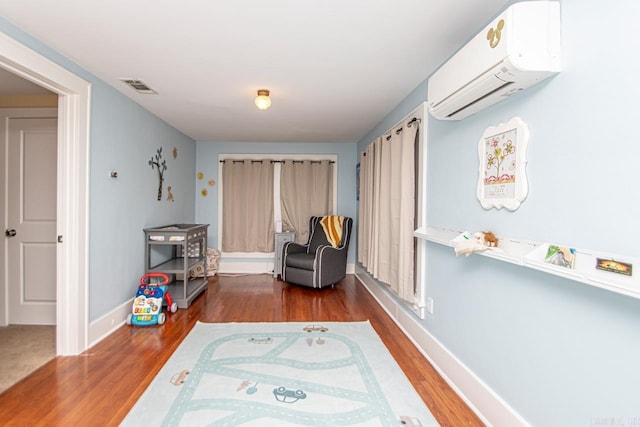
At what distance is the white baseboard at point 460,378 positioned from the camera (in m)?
1.57

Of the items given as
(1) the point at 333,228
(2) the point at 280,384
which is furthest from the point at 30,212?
(1) the point at 333,228

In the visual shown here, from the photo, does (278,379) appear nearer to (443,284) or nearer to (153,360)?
(153,360)

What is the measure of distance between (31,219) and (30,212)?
0.22ft

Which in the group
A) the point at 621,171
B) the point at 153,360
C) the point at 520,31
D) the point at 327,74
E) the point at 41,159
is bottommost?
the point at 153,360

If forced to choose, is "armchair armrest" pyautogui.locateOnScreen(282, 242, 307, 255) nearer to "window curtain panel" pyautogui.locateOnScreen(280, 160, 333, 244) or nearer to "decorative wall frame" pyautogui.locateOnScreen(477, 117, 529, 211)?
"window curtain panel" pyautogui.locateOnScreen(280, 160, 333, 244)

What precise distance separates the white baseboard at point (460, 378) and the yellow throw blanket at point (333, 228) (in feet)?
5.63

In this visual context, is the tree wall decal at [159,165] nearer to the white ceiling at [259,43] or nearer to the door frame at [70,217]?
the white ceiling at [259,43]

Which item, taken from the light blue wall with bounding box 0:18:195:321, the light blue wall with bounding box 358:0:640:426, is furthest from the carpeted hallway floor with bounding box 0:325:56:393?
the light blue wall with bounding box 358:0:640:426

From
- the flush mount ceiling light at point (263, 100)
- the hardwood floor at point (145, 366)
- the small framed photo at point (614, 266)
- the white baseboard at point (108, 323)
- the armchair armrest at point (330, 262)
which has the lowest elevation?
the hardwood floor at point (145, 366)

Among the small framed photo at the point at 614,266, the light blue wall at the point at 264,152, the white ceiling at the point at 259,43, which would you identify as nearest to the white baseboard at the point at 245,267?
the light blue wall at the point at 264,152

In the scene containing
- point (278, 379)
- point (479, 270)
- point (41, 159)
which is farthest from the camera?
point (41, 159)

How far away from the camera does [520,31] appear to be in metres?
A: 1.28

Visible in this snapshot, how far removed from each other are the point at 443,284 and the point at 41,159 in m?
3.74

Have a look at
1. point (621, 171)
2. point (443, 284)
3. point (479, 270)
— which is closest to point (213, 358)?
point (443, 284)
